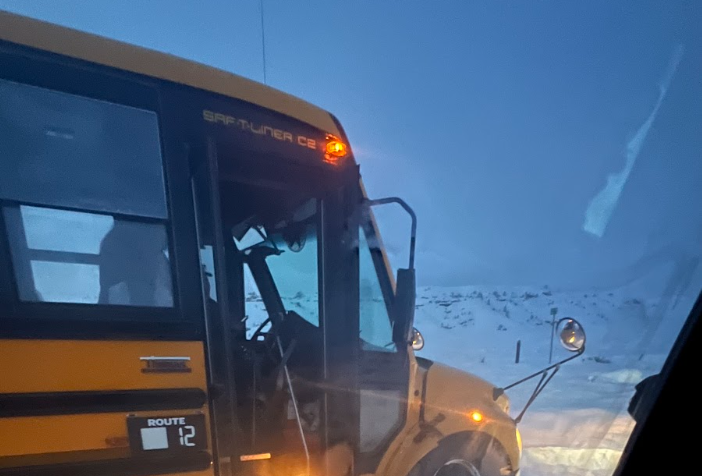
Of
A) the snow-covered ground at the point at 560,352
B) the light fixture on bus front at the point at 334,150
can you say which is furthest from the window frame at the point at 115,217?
the snow-covered ground at the point at 560,352

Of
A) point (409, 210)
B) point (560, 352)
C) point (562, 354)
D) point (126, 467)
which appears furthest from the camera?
point (560, 352)

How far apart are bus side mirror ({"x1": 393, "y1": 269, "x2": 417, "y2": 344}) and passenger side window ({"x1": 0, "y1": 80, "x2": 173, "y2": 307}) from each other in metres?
1.27

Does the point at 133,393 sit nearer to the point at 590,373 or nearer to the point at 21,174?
the point at 21,174

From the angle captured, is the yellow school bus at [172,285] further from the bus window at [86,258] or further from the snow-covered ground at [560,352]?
the snow-covered ground at [560,352]

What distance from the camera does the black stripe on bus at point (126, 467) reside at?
1906 mm

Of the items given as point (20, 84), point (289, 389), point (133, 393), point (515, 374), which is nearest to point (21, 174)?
point (20, 84)

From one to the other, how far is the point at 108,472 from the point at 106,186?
121 cm

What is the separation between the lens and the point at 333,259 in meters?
2.84

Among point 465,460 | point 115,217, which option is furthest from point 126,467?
point 465,460

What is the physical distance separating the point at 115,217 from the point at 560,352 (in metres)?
10.7

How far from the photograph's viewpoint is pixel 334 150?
114 inches

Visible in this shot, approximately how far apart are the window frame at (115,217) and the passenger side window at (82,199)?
25mm

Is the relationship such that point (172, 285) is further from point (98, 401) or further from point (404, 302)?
point (404, 302)

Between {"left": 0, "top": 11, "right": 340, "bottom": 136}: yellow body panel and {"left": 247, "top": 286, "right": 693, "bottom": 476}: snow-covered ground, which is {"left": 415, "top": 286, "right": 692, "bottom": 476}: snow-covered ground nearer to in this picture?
{"left": 247, "top": 286, "right": 693, "bottom": 476}: snow-covered ground
